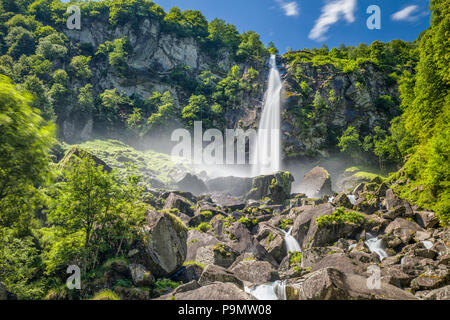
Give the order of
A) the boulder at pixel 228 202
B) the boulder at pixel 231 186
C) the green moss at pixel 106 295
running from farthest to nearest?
the boulder at pixel 231 186 → the boulder at pixel 228 202 → the green moss at pixel 106 295

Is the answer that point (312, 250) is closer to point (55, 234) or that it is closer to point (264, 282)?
point (264, 282)

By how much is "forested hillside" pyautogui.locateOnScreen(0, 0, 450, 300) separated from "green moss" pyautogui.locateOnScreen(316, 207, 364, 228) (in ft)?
0.46

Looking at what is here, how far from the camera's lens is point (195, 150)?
65.6 metres

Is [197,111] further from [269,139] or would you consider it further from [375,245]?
[375,245]

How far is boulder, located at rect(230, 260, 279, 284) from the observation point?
1447 cm

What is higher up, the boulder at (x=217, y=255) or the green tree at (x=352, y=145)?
the green tree at (x=352, y=145)

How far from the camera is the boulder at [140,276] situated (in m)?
11.1

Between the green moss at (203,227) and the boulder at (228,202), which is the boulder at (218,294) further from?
the boulder at (228,202)

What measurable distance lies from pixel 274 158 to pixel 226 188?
2011 cm

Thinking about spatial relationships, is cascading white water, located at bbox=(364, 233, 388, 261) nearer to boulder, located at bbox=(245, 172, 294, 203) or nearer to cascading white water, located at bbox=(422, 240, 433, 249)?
cascading white water, located at bbox=(422, 240, 433, 249)

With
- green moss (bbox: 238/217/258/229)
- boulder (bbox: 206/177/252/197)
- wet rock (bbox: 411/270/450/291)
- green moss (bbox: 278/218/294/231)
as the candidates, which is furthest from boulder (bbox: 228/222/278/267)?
boulder (bbox: 206/177/252/197)

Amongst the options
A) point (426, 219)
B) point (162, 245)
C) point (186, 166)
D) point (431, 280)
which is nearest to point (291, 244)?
point (431, 280)

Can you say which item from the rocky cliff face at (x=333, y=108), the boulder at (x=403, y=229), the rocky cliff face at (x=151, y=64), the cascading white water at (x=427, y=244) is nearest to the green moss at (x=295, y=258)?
the boulder at (x=403, y=229)

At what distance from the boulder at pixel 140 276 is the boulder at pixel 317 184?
99.4ft
